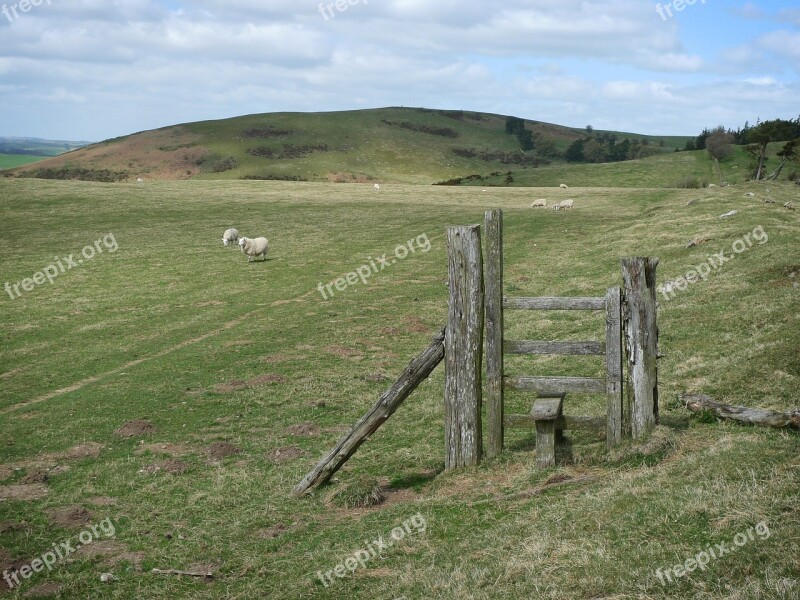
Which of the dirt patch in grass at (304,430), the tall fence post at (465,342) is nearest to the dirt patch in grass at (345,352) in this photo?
the dirt patch in grass at (304,430)

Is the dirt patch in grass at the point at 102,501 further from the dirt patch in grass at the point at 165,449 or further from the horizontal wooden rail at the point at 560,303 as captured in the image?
the horizontal wooden rail at the point at 560,303

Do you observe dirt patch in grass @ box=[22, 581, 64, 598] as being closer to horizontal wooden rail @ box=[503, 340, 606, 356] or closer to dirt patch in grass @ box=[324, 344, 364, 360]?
horizontal wooden rail @ box=[503, 340, 606, 356]

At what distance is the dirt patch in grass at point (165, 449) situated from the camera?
50.6 feet

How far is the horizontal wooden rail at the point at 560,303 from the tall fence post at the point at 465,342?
59 cm

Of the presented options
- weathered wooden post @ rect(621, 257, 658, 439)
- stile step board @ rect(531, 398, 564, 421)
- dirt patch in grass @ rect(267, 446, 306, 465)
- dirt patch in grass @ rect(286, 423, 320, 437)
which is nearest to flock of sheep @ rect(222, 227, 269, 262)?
dirt patch in grass @ rect(286, 423, 320, 437)

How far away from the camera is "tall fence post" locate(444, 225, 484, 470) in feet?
39.1

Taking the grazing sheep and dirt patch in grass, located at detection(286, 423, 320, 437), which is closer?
dirt patch in grass, located at detection(286, 423, 320, 437)

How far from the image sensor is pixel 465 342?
1200 cm

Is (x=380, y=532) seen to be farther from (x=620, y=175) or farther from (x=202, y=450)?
(x=620, y=175)

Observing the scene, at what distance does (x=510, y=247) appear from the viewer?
4194cm

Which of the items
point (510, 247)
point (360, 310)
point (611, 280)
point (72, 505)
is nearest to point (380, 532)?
point (72, 505)

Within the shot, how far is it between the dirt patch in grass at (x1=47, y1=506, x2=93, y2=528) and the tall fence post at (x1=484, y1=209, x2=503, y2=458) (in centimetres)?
670

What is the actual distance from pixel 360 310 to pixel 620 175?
85.4 meters

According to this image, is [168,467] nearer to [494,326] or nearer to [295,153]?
[494,326]
